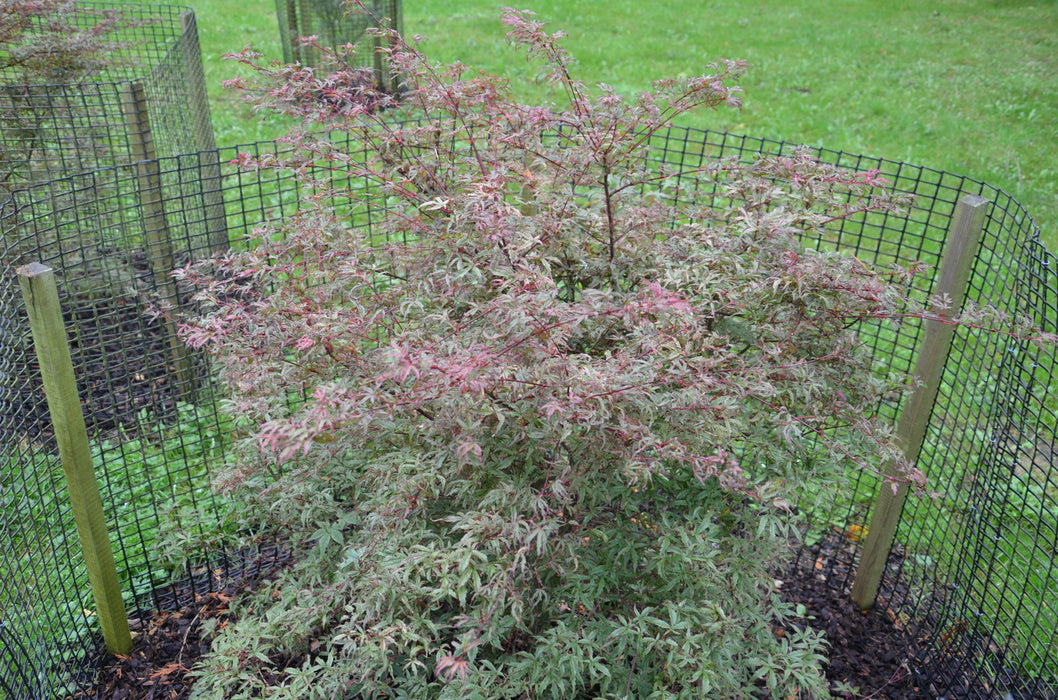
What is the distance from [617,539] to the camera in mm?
2221

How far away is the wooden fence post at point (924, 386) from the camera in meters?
2.80

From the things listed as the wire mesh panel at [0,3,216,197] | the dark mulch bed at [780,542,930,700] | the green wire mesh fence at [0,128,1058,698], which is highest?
the wire mesh panel at [0,3,216,197]

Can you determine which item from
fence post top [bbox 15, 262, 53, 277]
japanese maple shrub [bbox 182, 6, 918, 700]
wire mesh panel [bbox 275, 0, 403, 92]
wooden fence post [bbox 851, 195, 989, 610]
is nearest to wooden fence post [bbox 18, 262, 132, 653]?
fence post top [bbox 15, 262, 53, 277]

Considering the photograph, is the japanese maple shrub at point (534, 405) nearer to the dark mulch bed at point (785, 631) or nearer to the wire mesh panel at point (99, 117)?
the dark mulch bed at point (785, 631)

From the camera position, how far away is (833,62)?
9.73m

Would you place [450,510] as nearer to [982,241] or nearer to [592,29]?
[982,241]

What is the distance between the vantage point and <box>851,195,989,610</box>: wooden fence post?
9.19 ft

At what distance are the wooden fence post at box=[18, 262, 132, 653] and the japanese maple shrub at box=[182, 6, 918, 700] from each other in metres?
0.42

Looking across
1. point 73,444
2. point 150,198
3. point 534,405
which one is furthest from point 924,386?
point 150,198

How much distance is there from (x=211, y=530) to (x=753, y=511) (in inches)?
80.8

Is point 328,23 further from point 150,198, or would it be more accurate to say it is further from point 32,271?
point 32,271

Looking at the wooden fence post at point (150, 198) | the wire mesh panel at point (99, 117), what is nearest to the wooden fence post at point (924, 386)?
the wooden fence post at point (150, 198)

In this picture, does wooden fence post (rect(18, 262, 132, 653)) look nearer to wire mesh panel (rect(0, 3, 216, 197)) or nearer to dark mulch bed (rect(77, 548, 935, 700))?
dark mulch bed (rect(77, 548, 935, 700))

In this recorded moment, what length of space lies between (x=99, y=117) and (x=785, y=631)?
423cm
